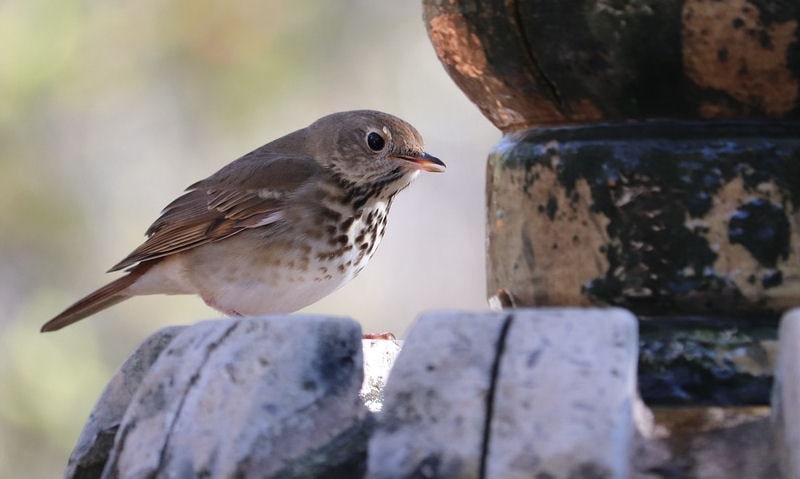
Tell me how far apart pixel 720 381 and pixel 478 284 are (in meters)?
6.02

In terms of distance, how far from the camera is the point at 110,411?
6.08ft

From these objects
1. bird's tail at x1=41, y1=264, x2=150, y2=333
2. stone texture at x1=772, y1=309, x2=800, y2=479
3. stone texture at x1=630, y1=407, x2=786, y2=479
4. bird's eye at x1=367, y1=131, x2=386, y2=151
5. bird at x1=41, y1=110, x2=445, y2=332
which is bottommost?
bird's tail at x1=41, y1=264, x2=150, y2=333

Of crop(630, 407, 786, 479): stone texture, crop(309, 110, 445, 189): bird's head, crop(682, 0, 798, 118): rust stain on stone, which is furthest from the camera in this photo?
crop(309, 110, 445, 189): bird's head

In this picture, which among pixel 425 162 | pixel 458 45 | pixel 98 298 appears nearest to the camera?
pixel 458 45

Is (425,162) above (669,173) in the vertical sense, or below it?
below

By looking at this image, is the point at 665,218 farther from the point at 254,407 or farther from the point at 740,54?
the point at 254,407

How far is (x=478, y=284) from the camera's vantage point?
7.71 meters

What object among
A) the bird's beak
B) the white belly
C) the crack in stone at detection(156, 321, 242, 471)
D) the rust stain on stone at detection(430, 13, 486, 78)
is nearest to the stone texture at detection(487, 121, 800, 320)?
the rust stain on stone at detection(430, 13, 486, 78)

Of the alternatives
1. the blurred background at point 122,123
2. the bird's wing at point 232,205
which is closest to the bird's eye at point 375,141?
the bird's wing at point 232,205

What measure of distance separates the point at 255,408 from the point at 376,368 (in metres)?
1.17

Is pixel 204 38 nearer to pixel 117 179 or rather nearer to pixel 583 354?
pixel 117 179

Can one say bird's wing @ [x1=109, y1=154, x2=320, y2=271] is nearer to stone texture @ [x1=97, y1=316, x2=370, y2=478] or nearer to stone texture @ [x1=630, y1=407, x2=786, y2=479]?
stone texture @ [x1=97, y1=316, x2=370, y2=478]

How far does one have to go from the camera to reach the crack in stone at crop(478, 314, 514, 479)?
1.36 m

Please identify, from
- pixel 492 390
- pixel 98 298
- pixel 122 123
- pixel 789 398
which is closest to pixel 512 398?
pixel 492 390
